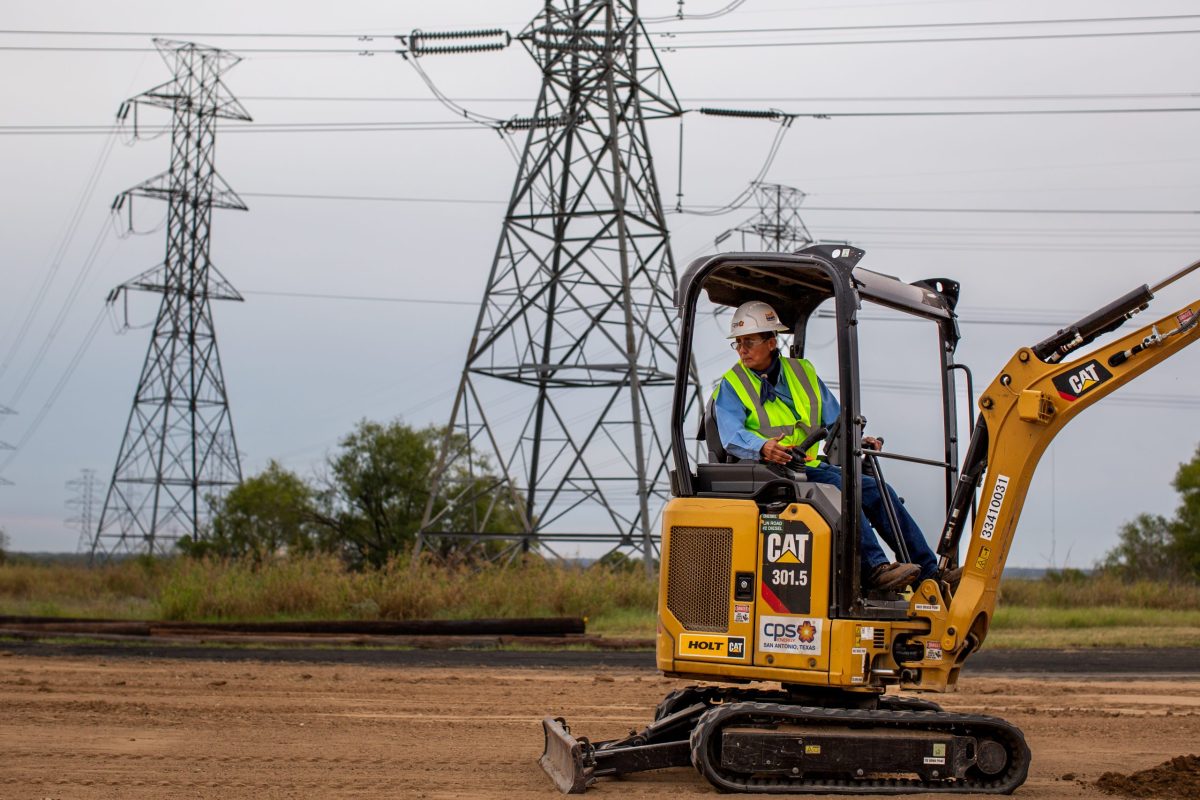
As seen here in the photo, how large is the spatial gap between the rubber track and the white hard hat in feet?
7.55

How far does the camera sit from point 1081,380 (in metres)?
8.32

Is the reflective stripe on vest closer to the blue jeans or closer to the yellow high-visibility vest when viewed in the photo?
the yellow high-visibility vest

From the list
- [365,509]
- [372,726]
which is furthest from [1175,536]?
[372,726]

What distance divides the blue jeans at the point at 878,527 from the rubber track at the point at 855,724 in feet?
2.87

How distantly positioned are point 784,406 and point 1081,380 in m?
1.81

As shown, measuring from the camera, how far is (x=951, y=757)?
814 cm

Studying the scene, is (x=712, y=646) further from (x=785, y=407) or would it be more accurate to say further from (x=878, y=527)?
(x=785, y=407)

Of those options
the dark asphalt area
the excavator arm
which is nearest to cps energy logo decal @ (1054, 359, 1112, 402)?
the excavator arm

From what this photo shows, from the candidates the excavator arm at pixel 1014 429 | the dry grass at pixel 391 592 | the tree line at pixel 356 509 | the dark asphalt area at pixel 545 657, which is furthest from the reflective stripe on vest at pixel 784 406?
the tree line at pixel 356 509

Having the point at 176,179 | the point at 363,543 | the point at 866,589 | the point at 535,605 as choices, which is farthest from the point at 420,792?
the point at 176,179

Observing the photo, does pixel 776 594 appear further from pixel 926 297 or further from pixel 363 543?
pixel 363 543

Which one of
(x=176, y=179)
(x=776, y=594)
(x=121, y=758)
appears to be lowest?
(x=121, y=758)

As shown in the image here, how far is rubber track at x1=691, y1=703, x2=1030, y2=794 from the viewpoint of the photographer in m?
7.98

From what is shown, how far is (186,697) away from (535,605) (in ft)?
34.4
